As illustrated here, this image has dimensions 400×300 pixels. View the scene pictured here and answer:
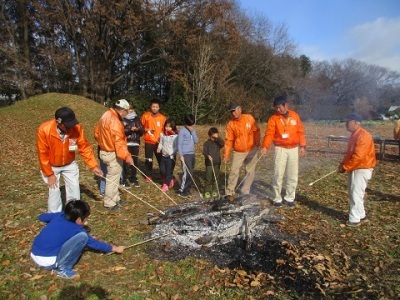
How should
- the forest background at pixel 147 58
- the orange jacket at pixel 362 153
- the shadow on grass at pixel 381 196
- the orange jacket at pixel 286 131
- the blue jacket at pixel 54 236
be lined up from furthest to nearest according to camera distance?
the forest background at pixel 147 58
the shadow on grass at pixel 381 196
the orange jacket at pixel 286 131
the orange jacket at pixel 362 153
the blue jacket at pixel 54 236

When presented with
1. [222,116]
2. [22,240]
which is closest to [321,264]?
[22,240]

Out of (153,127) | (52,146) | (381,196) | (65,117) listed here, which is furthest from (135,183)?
(381,196)

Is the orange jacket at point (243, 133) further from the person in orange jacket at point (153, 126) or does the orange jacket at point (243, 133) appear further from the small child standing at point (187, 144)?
the person in orange jacket at point (153, 126)

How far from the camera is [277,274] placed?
159 inches

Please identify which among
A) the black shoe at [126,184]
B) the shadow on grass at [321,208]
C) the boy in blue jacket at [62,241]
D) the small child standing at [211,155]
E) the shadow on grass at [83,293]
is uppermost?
the small child standing at [211,155]

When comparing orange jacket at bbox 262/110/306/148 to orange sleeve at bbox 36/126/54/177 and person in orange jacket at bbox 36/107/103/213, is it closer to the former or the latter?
person in orange jacket at bbox 36/107/103/213

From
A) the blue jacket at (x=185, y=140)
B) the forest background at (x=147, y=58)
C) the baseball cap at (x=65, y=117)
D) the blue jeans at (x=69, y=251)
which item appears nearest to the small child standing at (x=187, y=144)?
the blue jacket at (x=185, y=140)

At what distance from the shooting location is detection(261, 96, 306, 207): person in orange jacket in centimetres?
629

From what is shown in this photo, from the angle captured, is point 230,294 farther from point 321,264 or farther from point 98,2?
point 98,2

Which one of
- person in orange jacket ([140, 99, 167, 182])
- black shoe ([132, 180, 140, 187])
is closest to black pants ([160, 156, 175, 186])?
person in orange jacket ([140, 99, 167, 182])

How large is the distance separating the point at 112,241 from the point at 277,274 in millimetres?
2601

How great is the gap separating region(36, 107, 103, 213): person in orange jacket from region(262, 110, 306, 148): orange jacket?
11.6ft

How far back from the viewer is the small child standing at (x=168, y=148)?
7473 mm

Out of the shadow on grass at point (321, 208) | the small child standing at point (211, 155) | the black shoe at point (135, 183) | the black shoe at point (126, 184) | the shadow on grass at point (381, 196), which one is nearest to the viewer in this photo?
the shadow on grass at point (321, 208)
